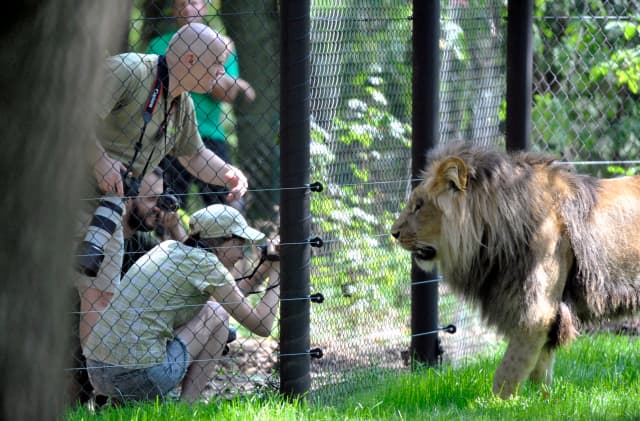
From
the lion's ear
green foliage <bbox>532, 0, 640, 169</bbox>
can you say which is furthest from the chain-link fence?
green foliage <bbox>532, 0, 640, 169</bbox>

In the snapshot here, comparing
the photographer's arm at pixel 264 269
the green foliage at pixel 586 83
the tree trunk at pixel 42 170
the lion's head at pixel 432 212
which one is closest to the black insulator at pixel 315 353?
the photographer's arm at pixel 264 269

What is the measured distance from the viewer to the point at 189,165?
5.96 metres

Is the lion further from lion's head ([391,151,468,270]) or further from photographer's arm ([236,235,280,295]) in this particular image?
photographer's arm ([236,235,280,295])

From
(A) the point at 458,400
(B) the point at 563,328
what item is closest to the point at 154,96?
(A) the point at 458,400

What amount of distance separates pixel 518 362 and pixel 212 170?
2203mm

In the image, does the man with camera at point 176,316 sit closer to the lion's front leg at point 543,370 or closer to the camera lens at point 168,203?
the camera lens at point 168,203

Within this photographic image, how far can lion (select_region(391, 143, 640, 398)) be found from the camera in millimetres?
5059

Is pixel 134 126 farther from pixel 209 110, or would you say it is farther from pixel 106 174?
pixel 209 110

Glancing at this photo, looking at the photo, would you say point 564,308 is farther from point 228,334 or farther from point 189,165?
point 189,165

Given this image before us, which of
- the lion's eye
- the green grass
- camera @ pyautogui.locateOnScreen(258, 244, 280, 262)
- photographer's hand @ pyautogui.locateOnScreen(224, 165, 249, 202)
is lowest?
the green grass

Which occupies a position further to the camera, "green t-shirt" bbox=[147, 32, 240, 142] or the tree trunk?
"green t-shirt" bbox=[147, 32, 240, 142]

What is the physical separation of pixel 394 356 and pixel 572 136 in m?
4.61

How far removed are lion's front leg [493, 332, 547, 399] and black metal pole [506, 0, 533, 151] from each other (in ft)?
5.75

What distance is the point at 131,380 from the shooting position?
525cm
